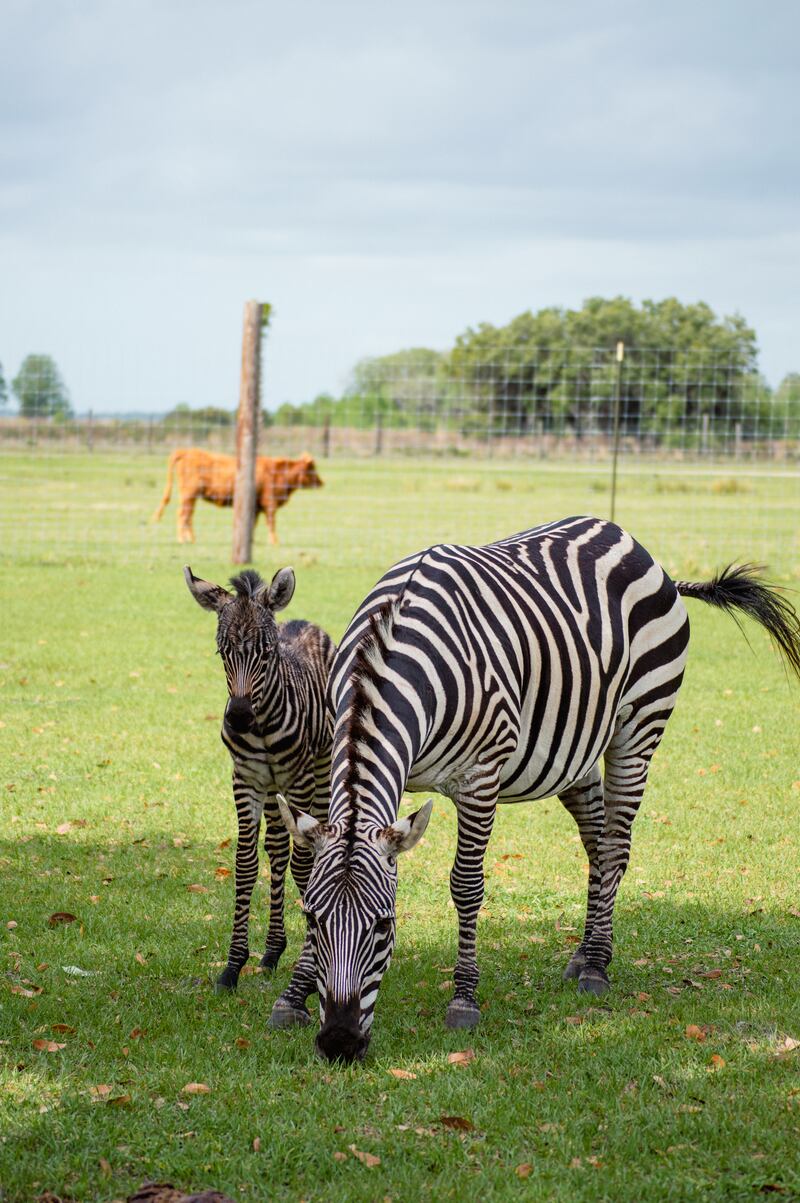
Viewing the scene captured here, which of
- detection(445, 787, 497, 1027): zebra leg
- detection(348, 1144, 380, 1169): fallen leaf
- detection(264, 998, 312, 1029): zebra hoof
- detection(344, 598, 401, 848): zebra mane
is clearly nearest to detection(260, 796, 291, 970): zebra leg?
detection(264, 998, 312, 1029): zebra hoof

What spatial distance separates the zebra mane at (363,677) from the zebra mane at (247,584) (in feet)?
2.08

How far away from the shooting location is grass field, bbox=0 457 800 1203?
3.92 metres

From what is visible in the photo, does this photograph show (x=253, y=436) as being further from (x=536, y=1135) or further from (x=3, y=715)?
(x=536, y=1135)

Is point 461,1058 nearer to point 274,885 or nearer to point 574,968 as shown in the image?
point 574,968

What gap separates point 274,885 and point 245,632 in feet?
4.17

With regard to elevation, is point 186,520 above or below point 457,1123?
above

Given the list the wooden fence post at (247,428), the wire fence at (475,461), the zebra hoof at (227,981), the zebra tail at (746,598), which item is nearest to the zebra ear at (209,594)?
the zebra hoof at (227,981)

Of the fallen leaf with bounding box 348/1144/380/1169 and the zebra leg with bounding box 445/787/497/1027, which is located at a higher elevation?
the zebra leg with bounding box 445/787/497/1027

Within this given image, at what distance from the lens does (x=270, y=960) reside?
19.1 feet

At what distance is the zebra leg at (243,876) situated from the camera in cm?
556

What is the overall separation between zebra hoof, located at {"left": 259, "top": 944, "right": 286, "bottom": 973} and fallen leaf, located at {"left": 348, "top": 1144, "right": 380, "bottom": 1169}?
1910mm

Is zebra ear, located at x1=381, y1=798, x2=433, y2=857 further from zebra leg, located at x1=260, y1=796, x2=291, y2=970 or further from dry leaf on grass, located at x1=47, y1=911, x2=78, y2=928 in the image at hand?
dry leaf on grass, located at x1=47, y1=911, x2=78, y2=928

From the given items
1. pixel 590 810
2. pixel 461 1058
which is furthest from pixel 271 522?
pixel 461 1058

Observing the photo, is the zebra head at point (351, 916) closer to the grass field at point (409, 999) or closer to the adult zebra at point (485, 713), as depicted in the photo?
the adult zebra at point (485, 713)
